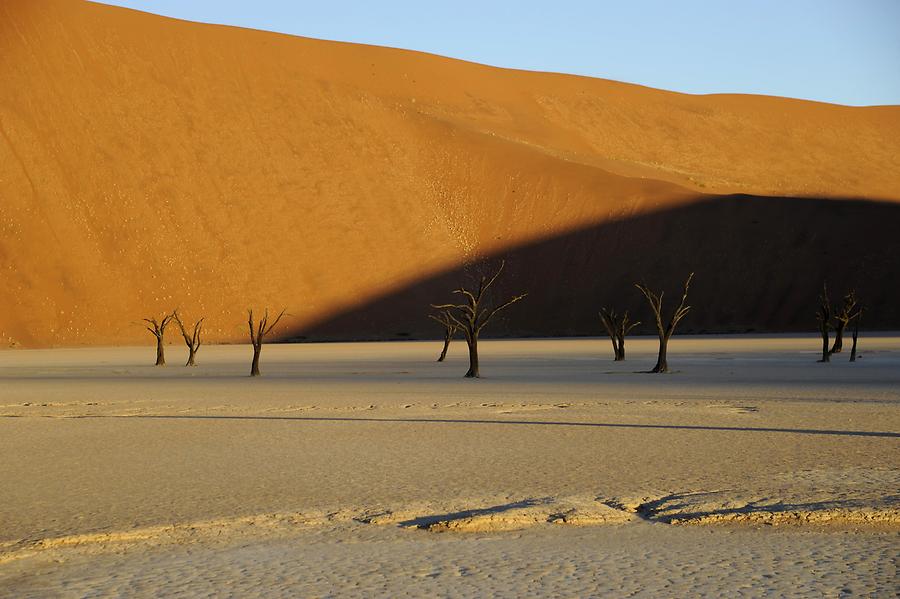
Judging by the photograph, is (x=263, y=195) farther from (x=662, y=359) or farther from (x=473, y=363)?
(x=473, y=363)

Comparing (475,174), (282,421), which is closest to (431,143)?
(475,174)

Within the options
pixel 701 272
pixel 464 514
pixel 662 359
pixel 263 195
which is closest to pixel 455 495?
pixel 464 514

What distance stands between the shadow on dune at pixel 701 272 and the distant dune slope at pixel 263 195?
8.5 inches

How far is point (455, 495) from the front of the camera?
983cm

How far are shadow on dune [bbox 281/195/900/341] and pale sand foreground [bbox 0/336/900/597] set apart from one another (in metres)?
51.6

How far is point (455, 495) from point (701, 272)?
7012cm

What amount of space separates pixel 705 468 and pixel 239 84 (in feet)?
256

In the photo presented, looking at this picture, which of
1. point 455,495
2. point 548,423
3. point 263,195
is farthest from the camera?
point 263,195

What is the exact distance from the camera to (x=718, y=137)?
380 feet

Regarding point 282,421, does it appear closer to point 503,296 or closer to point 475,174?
point 503,296

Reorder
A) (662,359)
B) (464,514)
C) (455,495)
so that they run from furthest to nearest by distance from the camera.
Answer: (662,359)
(455,495)
(464,514)

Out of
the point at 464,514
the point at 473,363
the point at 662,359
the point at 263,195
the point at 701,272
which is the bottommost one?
the point at 464,514

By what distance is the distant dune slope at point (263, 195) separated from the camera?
69.0 meters

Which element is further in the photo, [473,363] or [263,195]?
[263,195]
